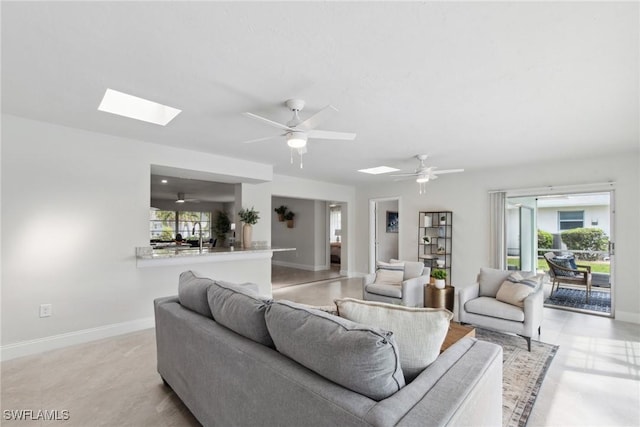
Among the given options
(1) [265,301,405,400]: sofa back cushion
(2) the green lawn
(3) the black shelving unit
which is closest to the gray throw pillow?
(1) [265,301,405,400]: sofa back cushion

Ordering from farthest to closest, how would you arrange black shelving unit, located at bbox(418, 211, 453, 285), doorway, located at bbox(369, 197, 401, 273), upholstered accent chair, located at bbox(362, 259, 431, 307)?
doorway, located at bbox(369, 197, 401, 273)
black shelving unit, located at bbox(418, 211, 453, 285)
upholstered accent chair, located at bbox(362, 259, 431, 307)

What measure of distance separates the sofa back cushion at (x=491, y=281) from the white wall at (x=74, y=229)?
4198 millimetres

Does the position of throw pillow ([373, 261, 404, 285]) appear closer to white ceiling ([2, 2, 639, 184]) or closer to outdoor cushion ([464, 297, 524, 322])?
outdoor cushion ([464, 297, 524, 322])

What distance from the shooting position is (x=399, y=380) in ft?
3.89

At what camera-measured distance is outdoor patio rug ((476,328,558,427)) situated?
7.16 feet

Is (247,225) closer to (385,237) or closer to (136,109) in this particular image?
(136,109)

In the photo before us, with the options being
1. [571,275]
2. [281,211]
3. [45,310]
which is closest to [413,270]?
[571,275]

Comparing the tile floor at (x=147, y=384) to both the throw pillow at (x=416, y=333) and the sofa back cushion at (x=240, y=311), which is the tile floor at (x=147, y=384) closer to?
the sofa back cushion at (x=240, y=311)

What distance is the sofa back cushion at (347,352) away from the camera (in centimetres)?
112

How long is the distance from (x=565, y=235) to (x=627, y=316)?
9.74ft

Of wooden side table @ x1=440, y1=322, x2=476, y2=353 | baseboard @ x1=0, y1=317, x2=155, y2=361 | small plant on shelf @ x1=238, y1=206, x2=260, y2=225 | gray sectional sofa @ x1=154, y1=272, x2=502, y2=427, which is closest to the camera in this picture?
gray sectional sofa @ x1=154, y1=272, x2=502, y2=427

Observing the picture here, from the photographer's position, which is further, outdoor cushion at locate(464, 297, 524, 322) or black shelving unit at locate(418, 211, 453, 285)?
black shelving unit at locate(418, 211, 453, 285)

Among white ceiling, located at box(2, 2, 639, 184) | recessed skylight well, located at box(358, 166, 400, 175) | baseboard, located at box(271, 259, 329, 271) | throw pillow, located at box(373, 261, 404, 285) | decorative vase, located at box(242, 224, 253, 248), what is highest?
white ceiling, located at box(2, 2, 639, 184)

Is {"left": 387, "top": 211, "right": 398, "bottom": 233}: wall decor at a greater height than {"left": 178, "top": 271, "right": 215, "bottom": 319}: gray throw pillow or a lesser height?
greater
